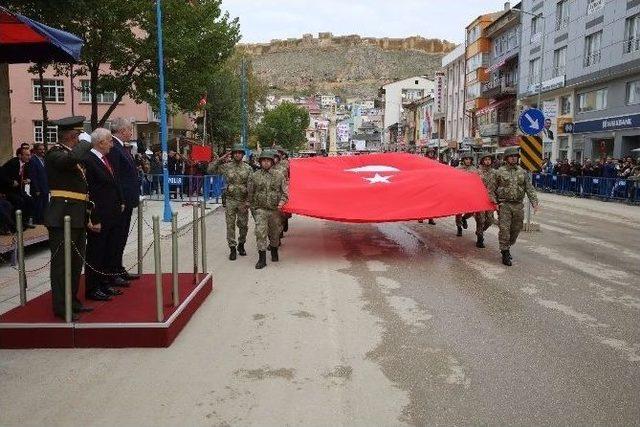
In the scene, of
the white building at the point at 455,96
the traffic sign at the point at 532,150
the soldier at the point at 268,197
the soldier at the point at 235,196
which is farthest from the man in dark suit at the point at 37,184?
the white building at the point at 455,96

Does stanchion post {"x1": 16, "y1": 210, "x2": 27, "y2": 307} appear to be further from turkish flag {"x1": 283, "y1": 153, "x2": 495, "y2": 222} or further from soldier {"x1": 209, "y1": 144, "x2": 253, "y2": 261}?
turkish flag {"x1": 283, "y1": 153, "x2": 495, "y2": 222}

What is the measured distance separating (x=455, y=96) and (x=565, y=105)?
3004 cm

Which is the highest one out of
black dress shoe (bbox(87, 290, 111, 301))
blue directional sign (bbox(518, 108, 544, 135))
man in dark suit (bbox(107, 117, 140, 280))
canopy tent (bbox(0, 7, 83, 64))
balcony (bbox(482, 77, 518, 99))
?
balcony (bbox(482, 77, 518, 99))

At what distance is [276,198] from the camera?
9492 millimetres

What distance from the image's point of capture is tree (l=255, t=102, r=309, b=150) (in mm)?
89625

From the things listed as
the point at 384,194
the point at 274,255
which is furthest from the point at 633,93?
the point at 274,255

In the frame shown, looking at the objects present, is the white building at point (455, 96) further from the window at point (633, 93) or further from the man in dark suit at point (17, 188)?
the man in dark suit at point (17, 188)

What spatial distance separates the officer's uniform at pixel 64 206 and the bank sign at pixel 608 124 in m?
29.1

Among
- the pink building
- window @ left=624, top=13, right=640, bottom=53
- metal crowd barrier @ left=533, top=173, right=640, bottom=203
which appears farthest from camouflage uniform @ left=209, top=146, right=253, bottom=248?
the pink building

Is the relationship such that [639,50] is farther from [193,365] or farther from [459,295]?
[193,365]

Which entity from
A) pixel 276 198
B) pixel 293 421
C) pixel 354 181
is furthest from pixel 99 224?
pixel 354 181

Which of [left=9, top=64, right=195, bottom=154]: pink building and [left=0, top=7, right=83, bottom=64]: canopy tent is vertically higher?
[left=9, top=64, right=195, bottom=154]: pink building

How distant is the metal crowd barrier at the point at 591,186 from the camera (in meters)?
22.0

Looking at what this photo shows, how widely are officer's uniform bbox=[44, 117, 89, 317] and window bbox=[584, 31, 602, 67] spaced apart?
1322 inches
